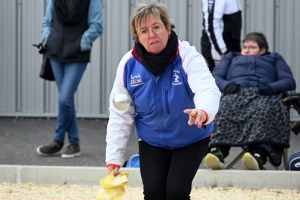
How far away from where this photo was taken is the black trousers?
16.6 ft

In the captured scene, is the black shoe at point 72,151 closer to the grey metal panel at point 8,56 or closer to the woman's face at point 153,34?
the grey metal panel at point 8,56

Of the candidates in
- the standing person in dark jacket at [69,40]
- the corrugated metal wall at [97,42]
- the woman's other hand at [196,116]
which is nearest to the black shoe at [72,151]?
the standing person in dark jacket at [69,40]

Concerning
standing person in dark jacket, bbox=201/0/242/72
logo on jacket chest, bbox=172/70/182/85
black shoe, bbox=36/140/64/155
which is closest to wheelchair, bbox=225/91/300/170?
standing person in dark jacket, bbox=201/0/242/72

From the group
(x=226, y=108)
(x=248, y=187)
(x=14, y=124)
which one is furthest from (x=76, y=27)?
(x=14, y=124)

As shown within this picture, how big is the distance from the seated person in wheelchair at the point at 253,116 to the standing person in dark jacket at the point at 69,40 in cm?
147

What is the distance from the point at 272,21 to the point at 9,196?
20.0 ft

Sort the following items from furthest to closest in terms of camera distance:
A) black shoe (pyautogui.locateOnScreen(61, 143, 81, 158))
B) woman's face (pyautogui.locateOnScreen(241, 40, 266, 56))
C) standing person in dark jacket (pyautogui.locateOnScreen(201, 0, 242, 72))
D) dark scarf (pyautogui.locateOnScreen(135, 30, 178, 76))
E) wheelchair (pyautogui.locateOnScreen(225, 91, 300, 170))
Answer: standing person in dark jacket (pyautogui.locateOnScreen(201, 0, 242, 72)) → black shoe (pyautogui.locateOnScreen(61, 143, 81, 158)) → woman's face (pyautogui.locateOnScreen(241, 40, 266, 56)) → wheelchair (pyautogui.locateOnScreen(225, 91, 300, 170)) → dark scarf (pyautogui.locateOnScreen(135, 30, 178, 76))

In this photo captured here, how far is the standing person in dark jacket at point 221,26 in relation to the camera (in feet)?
29.8

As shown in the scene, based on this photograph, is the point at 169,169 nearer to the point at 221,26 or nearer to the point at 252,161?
the point at 252,161

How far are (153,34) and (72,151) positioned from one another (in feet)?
13.8

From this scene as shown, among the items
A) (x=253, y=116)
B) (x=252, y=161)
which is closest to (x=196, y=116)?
(x=252, y=161)

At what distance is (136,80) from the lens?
510 cm

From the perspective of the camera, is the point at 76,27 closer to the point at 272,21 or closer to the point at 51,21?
the point at 51,21

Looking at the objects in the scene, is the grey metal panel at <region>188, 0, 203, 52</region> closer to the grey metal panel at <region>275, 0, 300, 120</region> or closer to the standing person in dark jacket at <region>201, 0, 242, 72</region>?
the grey metal panel at <region>275, 0, 300, 120</region>
